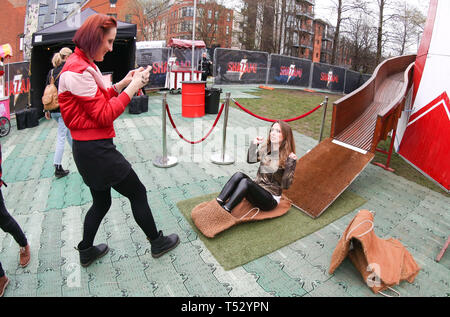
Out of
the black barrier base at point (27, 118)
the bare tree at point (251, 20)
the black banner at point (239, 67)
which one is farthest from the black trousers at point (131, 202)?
the bare tree at point (251, 20)

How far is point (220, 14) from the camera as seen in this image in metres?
44.5

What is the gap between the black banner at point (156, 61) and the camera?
13.4 m

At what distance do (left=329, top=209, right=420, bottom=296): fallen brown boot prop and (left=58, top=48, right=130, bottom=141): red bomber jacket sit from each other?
7.59 feet

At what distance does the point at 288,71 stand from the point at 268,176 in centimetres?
1713

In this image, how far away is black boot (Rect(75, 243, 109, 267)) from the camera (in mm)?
2645

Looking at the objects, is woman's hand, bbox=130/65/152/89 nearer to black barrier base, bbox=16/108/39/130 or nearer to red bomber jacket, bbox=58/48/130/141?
red bomber jacket, bbox=58/48/130/141

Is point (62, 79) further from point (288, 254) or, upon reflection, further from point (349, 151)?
point (349, 151)

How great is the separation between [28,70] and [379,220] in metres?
9.93

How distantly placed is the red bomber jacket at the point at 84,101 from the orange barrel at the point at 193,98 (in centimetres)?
573

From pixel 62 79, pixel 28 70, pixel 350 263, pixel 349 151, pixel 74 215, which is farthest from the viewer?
pixel 28 70

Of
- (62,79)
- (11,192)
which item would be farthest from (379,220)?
(11,192)

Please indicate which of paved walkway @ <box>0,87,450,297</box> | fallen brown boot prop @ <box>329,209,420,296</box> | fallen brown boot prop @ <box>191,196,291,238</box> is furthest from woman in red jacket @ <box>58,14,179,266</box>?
fallen brown boot prop @ <box>329,209,420,296</box>

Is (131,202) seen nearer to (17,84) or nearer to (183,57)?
(17,84)

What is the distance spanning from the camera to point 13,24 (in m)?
31.4
